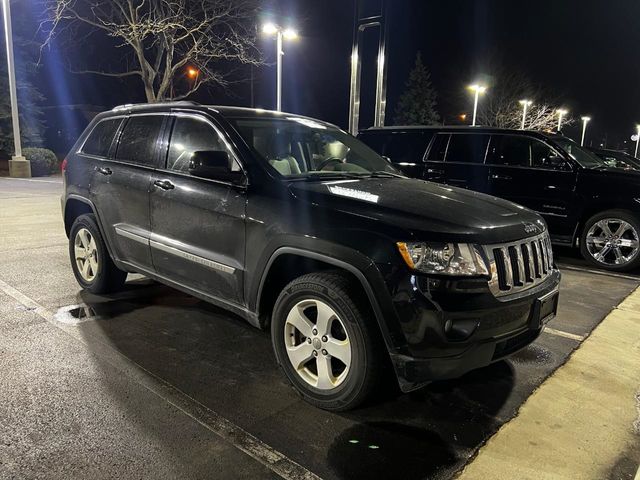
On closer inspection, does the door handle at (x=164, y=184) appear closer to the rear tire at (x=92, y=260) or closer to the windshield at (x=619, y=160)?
the rear tire at (x=92, y=260)

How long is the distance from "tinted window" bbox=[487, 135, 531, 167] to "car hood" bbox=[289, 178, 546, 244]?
453cm

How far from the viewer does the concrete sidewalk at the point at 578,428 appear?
265 centimetres

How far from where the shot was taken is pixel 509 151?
788cm

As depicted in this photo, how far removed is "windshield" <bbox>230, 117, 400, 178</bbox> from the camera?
3.80 m

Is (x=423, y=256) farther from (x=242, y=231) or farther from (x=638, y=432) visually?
(x=638, y=432)

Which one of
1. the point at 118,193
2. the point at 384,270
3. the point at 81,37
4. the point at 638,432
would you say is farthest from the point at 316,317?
the point at 81,37

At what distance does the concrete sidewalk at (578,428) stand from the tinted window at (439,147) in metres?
4.67

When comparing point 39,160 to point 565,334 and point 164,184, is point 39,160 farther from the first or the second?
point 565,334

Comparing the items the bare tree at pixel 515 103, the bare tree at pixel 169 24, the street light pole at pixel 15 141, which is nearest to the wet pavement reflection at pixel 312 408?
the street light pole at pixel 15 141

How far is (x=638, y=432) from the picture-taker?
3.04 meters

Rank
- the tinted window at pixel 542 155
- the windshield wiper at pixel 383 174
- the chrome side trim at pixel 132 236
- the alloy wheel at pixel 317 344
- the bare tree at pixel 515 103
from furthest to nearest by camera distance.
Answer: the bare tree at pixel 515 103 < the tinted window at pixel 542 155 < the chrome side trim at pixel 132 236 < the windshield wiper at pixel 383 174 < the alloy wheel at pixel 317 344

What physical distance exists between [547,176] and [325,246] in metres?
5.66

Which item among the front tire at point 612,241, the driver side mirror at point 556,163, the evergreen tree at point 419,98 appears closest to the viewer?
the front tire at point 612,241

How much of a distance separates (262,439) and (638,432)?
7.22ft
